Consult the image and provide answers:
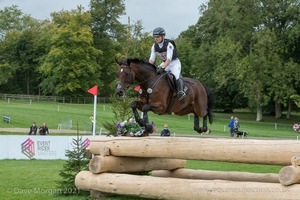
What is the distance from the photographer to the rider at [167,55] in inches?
331

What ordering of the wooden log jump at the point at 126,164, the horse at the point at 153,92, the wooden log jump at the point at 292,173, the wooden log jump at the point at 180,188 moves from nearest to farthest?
the wooden log jump at the point at 292,173 → the wooden log jump at the point at 180,188 → the horse at the point at 153,92 → the wooden log jump at the point at 126,164

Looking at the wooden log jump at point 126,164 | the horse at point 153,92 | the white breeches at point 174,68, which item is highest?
the white breeches at point 174,68

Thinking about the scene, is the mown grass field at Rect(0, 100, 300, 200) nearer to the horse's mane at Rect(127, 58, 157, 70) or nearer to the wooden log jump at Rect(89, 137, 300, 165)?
the wooden log jump at Rect(89, 137, 300, 165)

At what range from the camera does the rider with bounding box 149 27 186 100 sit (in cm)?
840

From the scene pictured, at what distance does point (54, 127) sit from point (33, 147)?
1634 centimetres

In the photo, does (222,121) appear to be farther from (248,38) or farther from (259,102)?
(248,38)

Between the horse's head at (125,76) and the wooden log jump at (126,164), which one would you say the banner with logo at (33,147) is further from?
the horse's head at (125,76)

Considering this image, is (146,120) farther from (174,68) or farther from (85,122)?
(85,122)

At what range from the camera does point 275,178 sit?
950 cm

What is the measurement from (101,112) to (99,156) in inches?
1497

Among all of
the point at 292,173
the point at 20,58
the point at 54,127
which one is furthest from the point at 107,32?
the point at 292,173

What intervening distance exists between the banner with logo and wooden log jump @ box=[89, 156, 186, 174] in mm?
9352

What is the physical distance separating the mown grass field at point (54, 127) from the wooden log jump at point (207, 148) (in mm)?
1334

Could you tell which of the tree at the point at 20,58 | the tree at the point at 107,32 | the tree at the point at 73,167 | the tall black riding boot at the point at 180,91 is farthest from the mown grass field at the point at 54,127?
the tree at the point at 20,58
